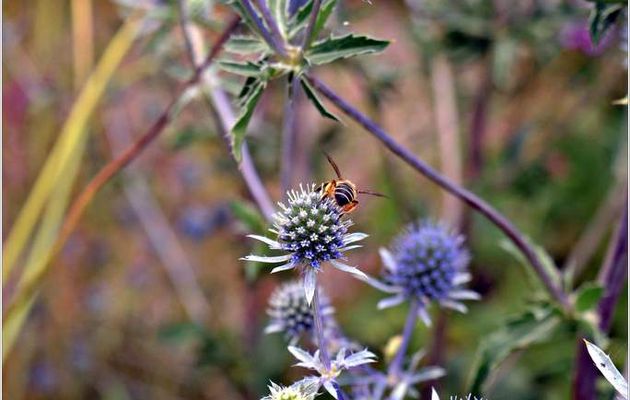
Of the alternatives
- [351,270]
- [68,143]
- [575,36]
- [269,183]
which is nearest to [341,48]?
[351,270]

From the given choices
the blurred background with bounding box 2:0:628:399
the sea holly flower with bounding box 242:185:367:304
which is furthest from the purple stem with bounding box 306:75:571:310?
the blurred background with bounding box 2:0:628:399

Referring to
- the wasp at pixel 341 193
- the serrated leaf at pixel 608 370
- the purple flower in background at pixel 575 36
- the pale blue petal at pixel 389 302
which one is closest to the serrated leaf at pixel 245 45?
the wasp at pixel 341 193

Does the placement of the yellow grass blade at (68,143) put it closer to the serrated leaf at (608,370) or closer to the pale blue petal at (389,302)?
the pale blue petal at (389,302)

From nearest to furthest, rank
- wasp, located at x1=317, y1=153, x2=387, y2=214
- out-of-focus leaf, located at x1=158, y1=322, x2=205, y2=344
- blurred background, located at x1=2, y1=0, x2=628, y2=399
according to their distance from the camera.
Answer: wasp, located at x1=317, y1=153, x2=387, y2=214 → out-of-focus leaf, located at x1=158, y1=322, x2=205, y2=344 → blurred background, located at x1=2, y1=0, x2=628, y2=399

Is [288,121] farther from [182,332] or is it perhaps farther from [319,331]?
[182,332]

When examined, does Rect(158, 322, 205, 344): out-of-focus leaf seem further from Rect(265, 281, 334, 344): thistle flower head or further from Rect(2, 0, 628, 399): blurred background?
Rect(265, 281, 334, 344): thistle flower head

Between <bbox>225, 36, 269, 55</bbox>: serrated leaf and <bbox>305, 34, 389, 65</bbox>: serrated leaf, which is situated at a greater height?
<bbox>225, 36, 269, 55</bbox>: serrated leaf
